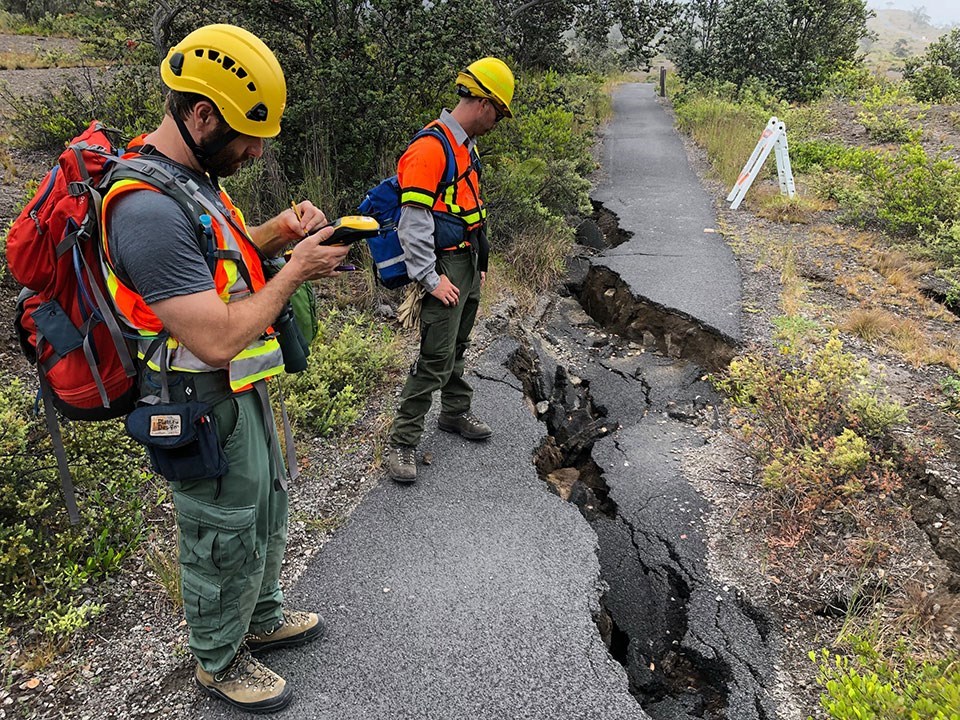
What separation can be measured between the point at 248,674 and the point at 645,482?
2.47 m

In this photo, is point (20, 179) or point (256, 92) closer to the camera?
point (256, 92)

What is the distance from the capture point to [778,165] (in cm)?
823

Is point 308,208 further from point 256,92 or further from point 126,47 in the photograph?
point 126,47

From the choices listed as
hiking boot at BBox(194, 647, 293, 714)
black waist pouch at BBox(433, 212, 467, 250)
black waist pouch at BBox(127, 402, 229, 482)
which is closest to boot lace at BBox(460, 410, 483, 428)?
black waist pouch at BBox(433, 212, 467, 250)

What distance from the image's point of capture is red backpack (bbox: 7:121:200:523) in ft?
5.10

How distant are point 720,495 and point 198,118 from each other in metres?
3.25

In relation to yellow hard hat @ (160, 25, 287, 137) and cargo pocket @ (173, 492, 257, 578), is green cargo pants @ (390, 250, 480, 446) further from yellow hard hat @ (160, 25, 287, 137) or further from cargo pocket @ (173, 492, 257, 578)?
yellow hard hat @ (160, 25, 287, 137)

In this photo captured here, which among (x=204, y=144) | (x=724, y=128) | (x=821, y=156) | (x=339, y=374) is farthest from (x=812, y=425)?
(x=724, y=128)

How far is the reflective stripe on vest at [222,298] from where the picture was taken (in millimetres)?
1605

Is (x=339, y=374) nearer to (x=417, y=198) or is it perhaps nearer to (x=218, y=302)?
(x=417, y=198)

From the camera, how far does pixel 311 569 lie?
2.86m

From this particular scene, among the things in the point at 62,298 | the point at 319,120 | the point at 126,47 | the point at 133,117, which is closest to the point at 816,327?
the point at 319,120

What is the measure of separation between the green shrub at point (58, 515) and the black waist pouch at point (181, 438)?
116 cm

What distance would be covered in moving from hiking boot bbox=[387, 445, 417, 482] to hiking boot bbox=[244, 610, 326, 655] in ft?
3.45
